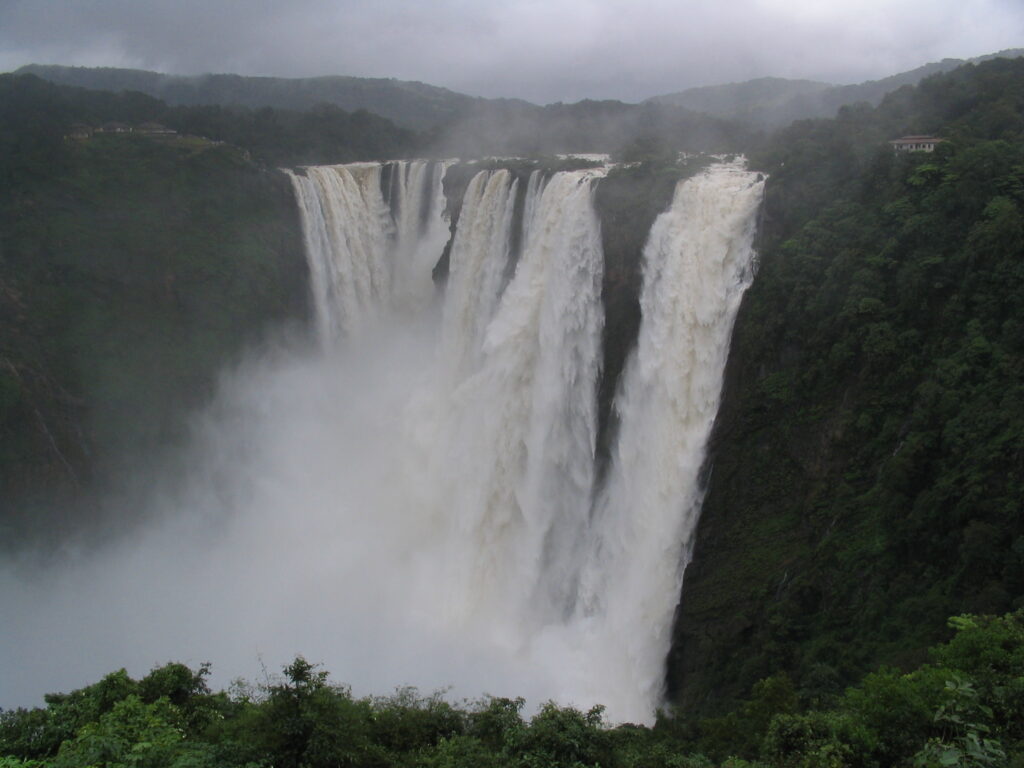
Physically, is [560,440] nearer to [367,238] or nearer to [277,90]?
[367,238]

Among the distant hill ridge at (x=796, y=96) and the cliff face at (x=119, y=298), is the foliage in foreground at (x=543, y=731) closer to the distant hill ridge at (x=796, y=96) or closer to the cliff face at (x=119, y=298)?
the cliff face at (x=119, y=298)

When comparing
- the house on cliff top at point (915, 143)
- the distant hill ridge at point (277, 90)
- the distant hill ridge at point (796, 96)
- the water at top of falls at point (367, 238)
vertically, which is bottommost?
the water at top of falls at point (367, 238)

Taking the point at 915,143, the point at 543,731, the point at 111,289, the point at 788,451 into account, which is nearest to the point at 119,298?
the point at 111,289

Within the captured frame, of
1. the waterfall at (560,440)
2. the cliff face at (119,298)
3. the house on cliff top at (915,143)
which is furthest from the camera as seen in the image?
the cliff face at (119,298)

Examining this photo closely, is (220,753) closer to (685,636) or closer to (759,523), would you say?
(685,636)

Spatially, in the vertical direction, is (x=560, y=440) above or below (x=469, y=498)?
above

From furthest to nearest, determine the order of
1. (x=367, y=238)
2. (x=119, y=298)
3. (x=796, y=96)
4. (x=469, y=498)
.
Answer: (x=796, y=96)
(x=367, y=238)
(x=119, y=298)
(x=469, y=498)

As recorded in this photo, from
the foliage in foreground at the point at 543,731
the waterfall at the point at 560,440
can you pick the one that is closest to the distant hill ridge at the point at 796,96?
the waterfall at the point at 560,440

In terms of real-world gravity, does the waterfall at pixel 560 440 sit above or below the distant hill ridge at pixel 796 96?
below
